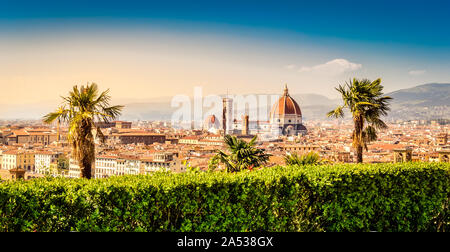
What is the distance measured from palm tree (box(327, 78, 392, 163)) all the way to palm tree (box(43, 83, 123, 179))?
448cm

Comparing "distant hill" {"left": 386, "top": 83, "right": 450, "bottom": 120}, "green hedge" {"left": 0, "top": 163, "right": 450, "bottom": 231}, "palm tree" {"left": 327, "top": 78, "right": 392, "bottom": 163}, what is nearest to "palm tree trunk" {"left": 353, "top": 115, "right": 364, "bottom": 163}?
"palm tree" {"left": 327, "top": 78, "right": 392, "bottom": 163}

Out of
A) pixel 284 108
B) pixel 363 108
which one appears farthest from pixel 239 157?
pixel 284 108

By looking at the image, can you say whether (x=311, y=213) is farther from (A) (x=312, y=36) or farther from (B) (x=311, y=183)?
(A) (x=312, y=36)

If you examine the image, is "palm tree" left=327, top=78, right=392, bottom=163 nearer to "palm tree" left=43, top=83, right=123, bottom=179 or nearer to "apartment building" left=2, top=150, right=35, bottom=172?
"palm tree" left=43, top=83, right=123, bottom=179

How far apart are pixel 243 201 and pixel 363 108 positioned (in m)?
4.61

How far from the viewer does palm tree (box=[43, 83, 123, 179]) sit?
468 centimetres

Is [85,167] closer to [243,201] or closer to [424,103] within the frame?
[243,201]

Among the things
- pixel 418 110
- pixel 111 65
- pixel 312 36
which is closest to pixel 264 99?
pixel 312 36

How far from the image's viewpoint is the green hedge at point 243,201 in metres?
2.88

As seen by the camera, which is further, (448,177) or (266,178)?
(448,177)

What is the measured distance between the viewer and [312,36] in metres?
13.6

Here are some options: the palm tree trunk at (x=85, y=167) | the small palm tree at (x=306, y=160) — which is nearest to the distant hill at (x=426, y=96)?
the small palm tree at (x=306, y=160)

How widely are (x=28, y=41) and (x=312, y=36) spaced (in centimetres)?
981

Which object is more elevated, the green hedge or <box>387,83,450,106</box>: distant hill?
<box>387,83,450,106</box>: distant hill
